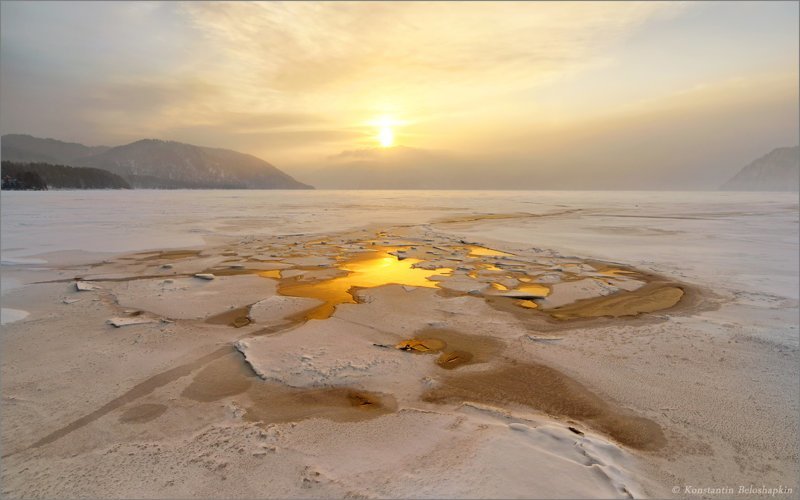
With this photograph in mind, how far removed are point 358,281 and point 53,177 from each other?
85.3m

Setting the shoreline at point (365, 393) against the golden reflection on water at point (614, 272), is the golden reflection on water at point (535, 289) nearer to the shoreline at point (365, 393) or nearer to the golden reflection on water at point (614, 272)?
the shoreline at point (365, 393)

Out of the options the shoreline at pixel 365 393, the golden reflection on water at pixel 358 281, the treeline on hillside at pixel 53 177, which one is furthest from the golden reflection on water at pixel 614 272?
the treeline on hillside at pixel 53 177

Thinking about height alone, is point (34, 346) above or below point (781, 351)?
above

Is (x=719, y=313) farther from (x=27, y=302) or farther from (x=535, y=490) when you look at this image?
(x=27, y=302)

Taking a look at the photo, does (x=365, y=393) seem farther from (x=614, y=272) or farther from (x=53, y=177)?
(x=53, y=177)

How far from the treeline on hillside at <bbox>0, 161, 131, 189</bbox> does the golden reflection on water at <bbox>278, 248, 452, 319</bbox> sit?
71.3 metres

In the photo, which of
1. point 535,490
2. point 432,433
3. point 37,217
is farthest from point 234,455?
point 37,217

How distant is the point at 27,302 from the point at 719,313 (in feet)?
32.2

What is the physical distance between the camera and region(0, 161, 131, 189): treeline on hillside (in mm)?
55312

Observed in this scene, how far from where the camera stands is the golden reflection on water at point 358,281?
18.8 feet

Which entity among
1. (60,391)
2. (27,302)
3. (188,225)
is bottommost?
(60,391)

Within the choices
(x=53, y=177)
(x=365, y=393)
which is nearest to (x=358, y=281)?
(x=365, y=393)

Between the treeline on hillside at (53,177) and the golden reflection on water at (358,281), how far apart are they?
7135cm

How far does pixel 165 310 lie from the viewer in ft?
16.8
